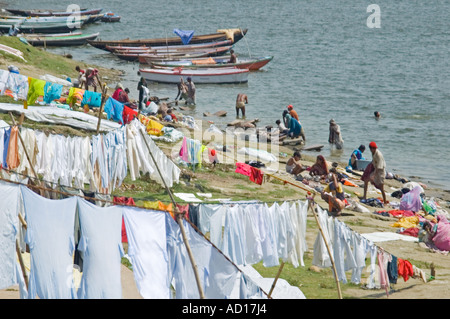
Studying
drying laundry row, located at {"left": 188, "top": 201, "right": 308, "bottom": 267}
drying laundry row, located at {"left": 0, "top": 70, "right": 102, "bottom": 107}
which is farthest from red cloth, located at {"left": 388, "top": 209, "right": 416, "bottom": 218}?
drying laundry row, located at {"left": 0, "top": 70, "right": 102, "bottom": 107}

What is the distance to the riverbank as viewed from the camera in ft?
38.7

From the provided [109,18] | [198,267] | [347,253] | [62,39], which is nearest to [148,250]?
[198,267]

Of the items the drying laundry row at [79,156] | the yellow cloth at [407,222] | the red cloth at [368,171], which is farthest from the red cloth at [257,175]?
the red cloth at [368,171]

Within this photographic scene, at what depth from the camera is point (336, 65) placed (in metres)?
43.8

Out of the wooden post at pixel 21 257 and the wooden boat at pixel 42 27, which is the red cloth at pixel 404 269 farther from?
the wooden boat at pixel 42 27

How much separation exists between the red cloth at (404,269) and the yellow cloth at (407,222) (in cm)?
427

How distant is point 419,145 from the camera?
27.4 m

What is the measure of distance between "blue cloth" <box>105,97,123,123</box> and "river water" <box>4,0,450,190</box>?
9266 mm

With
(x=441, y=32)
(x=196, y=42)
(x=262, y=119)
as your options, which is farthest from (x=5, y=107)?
(x=441, y=32)

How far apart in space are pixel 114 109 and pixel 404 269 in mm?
8873

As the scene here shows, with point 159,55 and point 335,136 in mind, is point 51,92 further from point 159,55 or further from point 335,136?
point 159,55

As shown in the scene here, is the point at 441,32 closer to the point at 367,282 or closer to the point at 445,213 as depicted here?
the point at 445,213

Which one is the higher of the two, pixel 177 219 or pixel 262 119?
pixel 177 219
